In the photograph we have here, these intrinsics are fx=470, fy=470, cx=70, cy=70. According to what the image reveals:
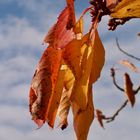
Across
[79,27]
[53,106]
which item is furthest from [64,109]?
[79,27]

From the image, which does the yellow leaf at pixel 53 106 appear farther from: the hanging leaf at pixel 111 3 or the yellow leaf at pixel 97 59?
the hanging leaf at pixel 111 3

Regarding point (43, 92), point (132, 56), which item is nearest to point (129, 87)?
point (132, 56)

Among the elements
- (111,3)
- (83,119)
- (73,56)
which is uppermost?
(111,3)

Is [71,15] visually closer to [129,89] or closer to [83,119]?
[83,119]

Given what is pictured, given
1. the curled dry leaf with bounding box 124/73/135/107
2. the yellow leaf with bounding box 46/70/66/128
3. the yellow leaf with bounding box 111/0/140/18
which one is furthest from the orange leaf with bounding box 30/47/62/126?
the curled dry leaf with bounding box 124/73/135/107

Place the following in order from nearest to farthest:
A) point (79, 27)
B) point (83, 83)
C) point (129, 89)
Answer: point (83, 83) < point (79, 27) < point (129, 89)

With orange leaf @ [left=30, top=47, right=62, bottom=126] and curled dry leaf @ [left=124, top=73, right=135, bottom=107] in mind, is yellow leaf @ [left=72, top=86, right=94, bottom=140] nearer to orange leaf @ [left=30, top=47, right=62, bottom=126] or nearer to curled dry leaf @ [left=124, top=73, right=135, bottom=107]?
orange leaf @ [left=30, top=47, right=62, bottom=126]

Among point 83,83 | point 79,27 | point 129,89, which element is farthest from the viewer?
point 129,89

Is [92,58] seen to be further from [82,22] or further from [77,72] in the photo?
[82,22]
